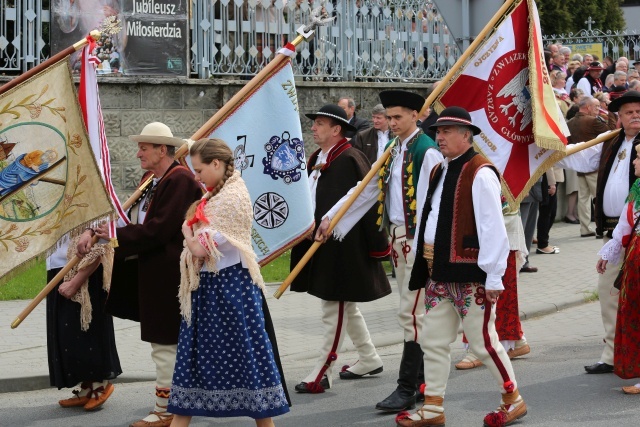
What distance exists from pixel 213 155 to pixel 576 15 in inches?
1085

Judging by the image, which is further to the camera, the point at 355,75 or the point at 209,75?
the point at 355,75

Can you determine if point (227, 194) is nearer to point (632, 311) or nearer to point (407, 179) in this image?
point (407, 179)

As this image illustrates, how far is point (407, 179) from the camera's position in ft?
24.7

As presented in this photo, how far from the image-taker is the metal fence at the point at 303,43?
12609mm

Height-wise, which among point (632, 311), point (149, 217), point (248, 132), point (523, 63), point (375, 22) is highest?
point (375, 22)

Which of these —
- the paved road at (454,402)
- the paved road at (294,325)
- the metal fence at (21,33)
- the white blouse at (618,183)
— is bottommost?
the paved road at (454,402)

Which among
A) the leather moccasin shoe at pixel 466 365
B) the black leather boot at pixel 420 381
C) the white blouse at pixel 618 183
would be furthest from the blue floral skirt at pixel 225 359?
the white blouse at pixel 618 183

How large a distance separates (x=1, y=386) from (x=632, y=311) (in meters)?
4.55

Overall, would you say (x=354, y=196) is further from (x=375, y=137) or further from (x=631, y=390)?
(x=375, y=137)

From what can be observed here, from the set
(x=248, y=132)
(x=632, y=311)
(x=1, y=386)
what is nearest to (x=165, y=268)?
(x=248, y=132)

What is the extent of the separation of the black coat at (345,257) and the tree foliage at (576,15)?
22.7 m

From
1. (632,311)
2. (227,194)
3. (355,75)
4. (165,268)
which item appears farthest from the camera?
(355,75)

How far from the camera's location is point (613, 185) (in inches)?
330

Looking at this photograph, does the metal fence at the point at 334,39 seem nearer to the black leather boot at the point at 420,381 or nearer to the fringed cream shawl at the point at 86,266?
the fringed cream shawl at the point at 86,266
